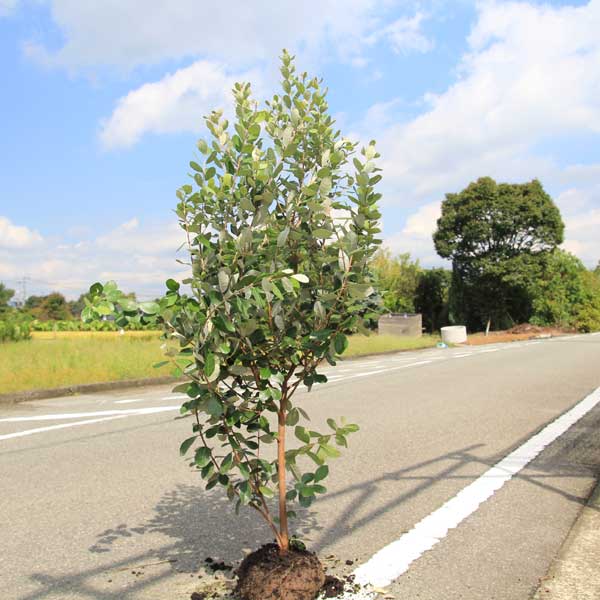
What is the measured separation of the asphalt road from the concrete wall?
80.4 feet

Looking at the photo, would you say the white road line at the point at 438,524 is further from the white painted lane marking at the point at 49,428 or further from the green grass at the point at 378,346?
the green grass at the point at 378,346

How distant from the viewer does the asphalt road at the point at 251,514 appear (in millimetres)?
3273

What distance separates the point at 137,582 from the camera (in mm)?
3191

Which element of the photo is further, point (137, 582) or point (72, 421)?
→ point (72, 421)

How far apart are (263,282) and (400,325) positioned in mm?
31920

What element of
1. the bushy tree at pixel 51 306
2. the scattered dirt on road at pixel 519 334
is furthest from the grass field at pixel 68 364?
the bushy tree at pixel 51 306

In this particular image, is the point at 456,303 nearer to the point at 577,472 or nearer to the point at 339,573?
the point at 577,472

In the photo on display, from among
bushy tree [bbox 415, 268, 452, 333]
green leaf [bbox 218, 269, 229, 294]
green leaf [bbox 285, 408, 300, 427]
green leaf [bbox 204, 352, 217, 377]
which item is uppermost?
bushy tree [bbox 415, 268, 452, 333]

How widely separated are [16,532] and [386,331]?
30.4 meters

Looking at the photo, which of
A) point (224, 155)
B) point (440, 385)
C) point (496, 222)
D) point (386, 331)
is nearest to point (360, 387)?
point (440, 385)

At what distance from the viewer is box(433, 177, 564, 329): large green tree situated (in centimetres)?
3588

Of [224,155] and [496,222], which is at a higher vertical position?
[496,222]

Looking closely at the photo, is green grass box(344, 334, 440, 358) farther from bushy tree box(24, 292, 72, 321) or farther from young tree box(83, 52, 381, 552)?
bushy tree box(24, 292, 72, 321)

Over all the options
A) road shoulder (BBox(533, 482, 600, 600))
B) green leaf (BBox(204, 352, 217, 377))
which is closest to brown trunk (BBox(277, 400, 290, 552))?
green leaf (BBox(204, 352, 217, 377))
